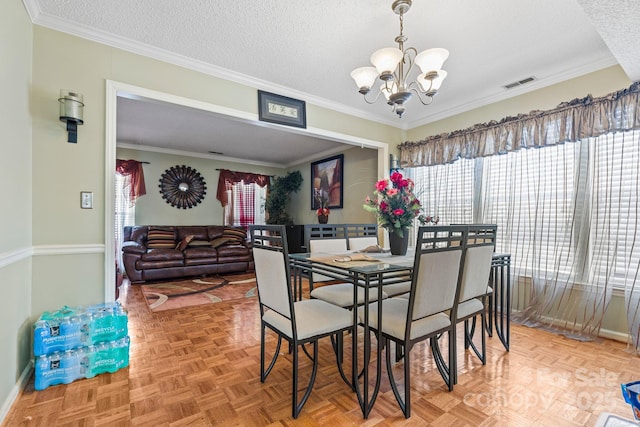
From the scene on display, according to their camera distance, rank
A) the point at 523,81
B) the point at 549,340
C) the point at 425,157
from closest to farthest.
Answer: the point at 549,340 → the point at 523,81 → the point at 425,157

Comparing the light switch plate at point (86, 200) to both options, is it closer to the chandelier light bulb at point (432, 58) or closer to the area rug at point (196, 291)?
the area rug at point (196, 291)

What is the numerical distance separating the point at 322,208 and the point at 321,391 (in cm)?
396

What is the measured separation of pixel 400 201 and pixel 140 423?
6.79 feet

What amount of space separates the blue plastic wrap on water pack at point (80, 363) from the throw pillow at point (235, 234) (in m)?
3.61

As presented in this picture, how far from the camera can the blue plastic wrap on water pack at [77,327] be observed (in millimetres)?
1769

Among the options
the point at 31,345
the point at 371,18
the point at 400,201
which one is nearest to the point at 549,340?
the point at 400,201

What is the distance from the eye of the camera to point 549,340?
2.50m

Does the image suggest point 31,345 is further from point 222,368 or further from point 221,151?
point 221,151

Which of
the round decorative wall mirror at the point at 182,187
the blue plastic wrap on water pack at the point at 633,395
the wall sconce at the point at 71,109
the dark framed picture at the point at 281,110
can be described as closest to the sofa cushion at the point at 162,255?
the round decorative wall mirror at the point at 182,187

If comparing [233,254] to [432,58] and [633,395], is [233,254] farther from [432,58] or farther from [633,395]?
[633,395]

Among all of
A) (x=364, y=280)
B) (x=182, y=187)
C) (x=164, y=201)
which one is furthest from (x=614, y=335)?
(x=164, y=201)

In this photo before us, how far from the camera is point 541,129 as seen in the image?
112 inches

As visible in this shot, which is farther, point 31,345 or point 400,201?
point 400,201

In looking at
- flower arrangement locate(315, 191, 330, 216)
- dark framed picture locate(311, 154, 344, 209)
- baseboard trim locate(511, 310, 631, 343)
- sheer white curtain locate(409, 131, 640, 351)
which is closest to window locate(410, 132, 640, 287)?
sheer white curtain locate(409, 131, 640, 351)
